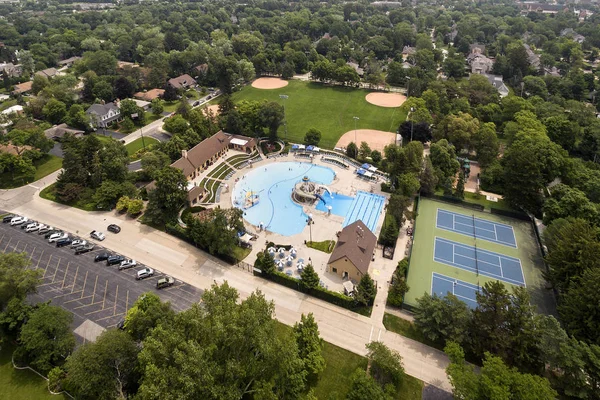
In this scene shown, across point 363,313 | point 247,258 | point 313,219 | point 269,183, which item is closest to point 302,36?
point 269,183

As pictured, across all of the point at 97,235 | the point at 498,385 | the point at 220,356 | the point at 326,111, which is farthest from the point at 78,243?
the point at 326,111

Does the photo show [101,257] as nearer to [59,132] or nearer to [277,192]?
[277,192]

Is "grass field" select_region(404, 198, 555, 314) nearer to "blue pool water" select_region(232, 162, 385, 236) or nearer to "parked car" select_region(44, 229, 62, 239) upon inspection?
"blue pool water" select_region(232, 162, 385, 236)

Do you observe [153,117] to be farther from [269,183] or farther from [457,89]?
[457,89]

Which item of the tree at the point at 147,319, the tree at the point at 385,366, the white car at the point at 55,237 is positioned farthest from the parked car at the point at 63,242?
the tree at the point at 385,366

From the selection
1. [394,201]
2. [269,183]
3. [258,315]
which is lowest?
[269,183]

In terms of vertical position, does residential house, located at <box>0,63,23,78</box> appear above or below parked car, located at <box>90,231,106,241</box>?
above

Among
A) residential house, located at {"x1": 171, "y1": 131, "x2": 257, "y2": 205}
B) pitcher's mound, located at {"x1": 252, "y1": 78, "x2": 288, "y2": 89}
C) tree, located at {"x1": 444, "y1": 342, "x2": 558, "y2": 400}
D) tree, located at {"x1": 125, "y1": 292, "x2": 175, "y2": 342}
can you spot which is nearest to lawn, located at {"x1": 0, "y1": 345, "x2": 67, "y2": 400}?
tree, located at {"x1": 125, "y1": 292, "x2": 175, "y2": 342}

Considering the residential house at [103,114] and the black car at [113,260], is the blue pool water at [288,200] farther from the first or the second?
the residential house at [103,114]
